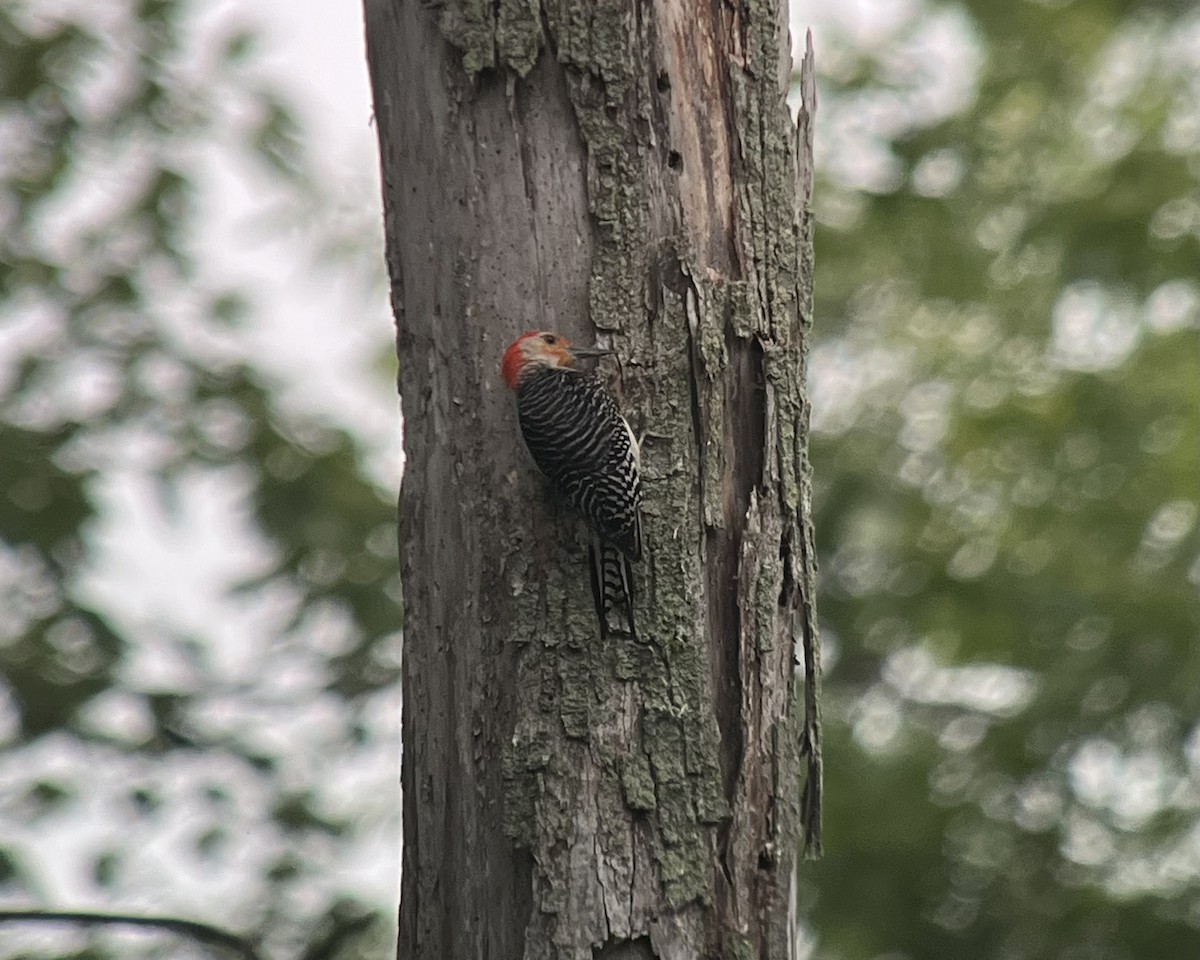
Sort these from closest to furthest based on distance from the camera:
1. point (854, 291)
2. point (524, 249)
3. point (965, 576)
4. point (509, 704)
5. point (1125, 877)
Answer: point (509, 704), point (524, 249), point (1125, 877), point (965, 576), point (854, 291)

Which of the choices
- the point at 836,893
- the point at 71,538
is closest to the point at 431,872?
the point at 836,893

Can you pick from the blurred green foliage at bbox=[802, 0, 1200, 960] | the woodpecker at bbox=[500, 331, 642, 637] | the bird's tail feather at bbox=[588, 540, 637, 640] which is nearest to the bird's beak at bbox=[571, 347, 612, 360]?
the woodpecker at bbox=[500, 331, 642, 637]

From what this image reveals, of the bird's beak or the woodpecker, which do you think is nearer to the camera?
the woodpecker

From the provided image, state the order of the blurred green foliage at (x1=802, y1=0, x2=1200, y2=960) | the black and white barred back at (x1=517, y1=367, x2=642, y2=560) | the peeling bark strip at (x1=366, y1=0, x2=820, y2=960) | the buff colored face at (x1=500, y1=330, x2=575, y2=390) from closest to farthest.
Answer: the peeling bark strip at (x1=366, y1=0, x2=820, y2=960), the black and white barred back at (x1=517, y1=367, x2=642, y2=560), the buff colored face at (x1=500, y1=330, x2=575, y2=390), the blurred green foliage at (x1=802, y1=0, x2=1200, y2=960)

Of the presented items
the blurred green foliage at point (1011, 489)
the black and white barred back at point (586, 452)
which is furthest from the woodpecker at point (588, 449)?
the blurred green foliage at point (1011, 489)

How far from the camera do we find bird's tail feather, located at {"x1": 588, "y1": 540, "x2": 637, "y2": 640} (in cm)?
244

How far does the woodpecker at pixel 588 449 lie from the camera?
2.46 meters

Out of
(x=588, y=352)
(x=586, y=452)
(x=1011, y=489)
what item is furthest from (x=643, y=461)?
(x=1011, y=489)

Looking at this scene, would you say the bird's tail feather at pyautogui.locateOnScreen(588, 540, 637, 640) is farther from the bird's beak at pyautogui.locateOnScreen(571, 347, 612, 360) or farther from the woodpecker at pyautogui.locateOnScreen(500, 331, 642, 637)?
the bird's beak at pyautogui.locateOnScreen(571, 347, 612, 360)

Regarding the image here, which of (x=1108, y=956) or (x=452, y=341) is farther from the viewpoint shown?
(x=1108, y=956)

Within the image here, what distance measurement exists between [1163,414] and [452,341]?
17.4ft

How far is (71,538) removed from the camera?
5820mm

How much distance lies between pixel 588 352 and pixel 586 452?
0.19 m

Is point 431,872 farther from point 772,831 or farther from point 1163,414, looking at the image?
point 1163,414
